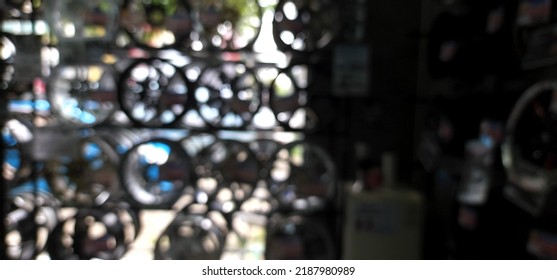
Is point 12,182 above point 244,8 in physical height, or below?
below

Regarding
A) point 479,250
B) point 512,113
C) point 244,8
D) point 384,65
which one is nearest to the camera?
point 512,113

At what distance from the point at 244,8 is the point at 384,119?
548mm

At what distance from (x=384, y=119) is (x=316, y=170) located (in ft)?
0.90

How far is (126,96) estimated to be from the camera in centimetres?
130

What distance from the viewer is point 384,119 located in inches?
54.9

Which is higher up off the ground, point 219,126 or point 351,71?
point 351,71

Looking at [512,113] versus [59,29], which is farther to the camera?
[59,29]

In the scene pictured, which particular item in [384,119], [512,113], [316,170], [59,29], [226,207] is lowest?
[226,207]

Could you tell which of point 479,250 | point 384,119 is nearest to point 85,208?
point 384,119

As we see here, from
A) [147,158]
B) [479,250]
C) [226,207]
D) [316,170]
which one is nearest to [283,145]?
[316,170]
